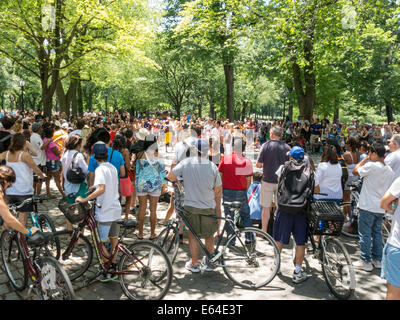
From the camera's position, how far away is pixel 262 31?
12.2m

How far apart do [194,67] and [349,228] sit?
1107 inches

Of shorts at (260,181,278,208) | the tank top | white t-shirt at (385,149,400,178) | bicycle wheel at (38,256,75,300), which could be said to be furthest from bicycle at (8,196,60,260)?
white t-shirt at (385,149,400,178)

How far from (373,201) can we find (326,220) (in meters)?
1.17

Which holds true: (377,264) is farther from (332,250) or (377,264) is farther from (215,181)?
(215,181)

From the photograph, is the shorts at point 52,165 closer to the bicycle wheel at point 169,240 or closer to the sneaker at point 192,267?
the bicycle wheel at point 169,240

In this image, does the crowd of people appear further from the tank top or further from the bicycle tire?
the bicycle tire

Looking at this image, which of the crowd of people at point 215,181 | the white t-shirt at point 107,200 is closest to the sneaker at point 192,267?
the crowd of people at point 215,181

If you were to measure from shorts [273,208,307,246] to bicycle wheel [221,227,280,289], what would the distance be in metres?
0.23

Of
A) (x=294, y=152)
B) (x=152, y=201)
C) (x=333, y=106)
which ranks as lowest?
(x=152, y=201)

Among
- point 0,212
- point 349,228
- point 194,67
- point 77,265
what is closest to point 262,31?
point 349,228

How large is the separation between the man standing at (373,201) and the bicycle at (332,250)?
2.92 ft

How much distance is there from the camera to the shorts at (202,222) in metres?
4.53

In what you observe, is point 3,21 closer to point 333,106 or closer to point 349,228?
point 349,228

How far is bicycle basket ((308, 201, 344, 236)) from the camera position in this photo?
13.9ft
